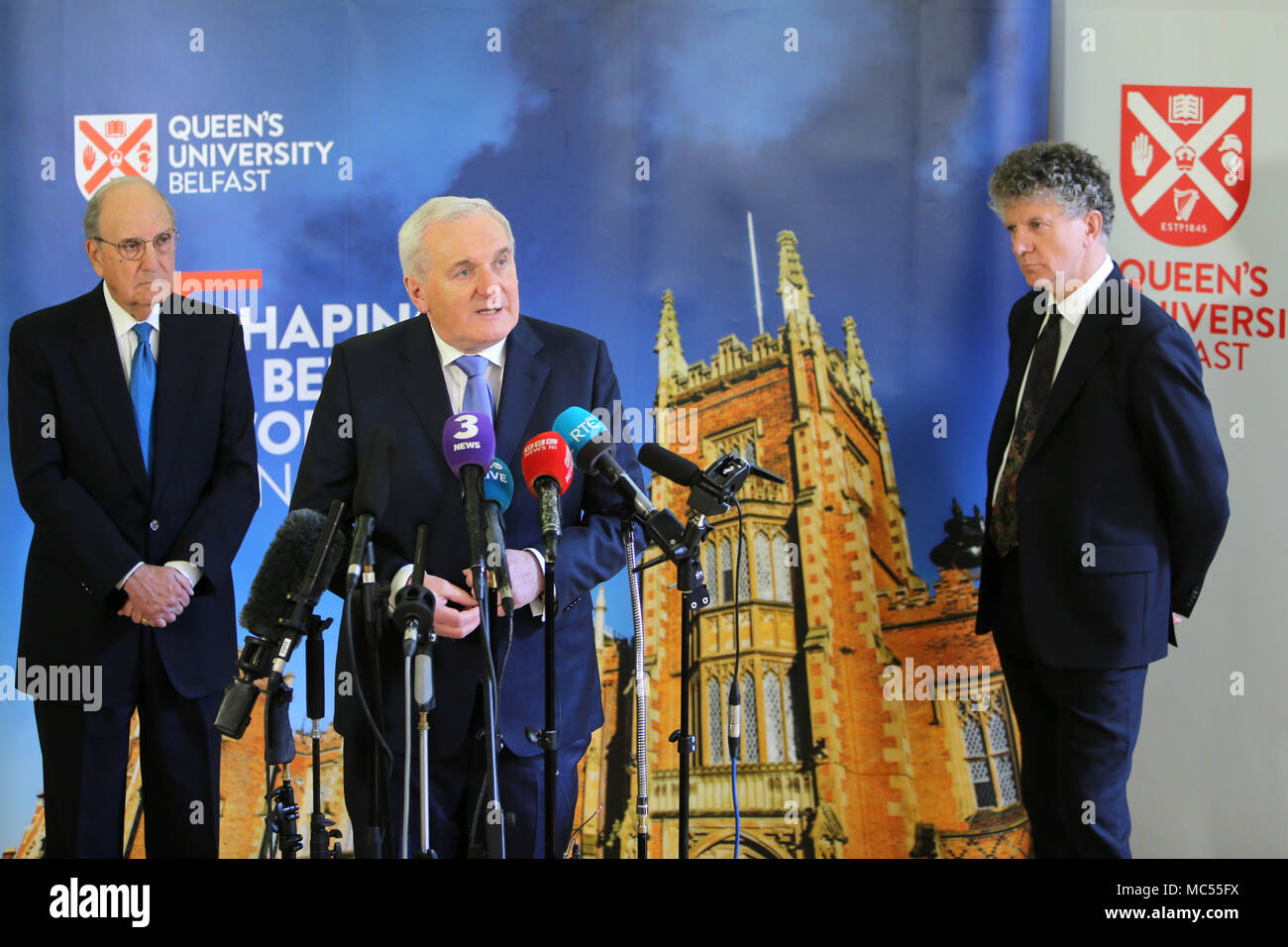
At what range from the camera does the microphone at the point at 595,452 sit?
220 cm

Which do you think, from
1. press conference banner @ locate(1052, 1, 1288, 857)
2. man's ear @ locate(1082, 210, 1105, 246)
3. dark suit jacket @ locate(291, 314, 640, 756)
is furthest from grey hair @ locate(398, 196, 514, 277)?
press conference banner @ locate(1052, 1, 1288, 857)

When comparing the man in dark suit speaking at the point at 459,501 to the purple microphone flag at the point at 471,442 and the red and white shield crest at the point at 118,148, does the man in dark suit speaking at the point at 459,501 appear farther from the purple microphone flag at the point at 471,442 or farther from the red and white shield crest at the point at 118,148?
the red and white shield crest at the point at 118,148

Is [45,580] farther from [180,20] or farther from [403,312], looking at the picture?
[180,20]

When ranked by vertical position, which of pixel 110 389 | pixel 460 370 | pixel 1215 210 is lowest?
pixel 460 370

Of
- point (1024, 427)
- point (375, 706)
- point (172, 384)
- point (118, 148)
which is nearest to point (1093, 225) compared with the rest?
point (1024, 427)

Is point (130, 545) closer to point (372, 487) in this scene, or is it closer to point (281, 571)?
point (281, 571)

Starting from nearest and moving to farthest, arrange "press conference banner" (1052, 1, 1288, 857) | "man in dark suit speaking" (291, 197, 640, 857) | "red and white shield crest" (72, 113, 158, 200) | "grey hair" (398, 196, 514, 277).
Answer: "man in dark suit speaking" (291, 197, 640, 857), "grey hair" (398, 196, 514, 277), "press conference banner" (1052, 1, 1288, 857), "red and white shield crest" (72, 113, 158, 200)

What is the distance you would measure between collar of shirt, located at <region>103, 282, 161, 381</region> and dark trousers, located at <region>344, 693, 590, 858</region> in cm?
158

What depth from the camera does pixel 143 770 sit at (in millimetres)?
3266

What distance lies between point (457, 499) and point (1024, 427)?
65.4 inches

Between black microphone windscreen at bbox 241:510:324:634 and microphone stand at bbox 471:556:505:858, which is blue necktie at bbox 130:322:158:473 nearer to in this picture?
black microphone windscreen at bbox 241:510:324:634

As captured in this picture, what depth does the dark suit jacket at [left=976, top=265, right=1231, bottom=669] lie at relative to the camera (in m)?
3.03

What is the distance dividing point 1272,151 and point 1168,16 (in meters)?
0.59

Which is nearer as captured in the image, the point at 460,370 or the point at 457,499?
the point at 457,499
